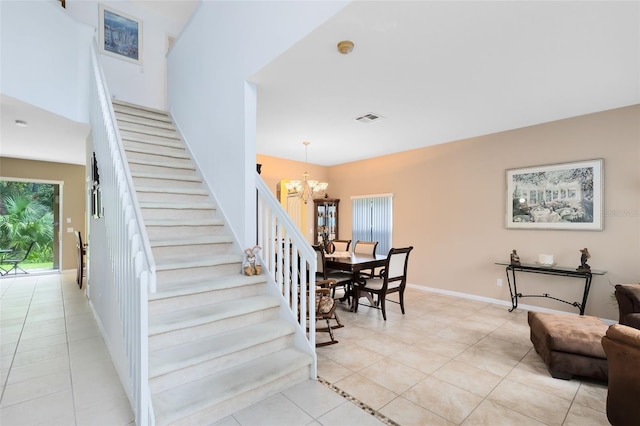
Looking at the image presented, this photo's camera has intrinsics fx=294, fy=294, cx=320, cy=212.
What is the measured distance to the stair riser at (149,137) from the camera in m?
4.05

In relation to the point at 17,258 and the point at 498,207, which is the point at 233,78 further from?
the point at 17,258

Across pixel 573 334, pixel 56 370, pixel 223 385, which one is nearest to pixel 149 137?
pixel 56 370

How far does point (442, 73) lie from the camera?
2.88m

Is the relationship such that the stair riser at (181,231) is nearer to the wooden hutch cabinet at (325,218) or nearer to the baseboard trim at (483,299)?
the wooden hutch cabinet at (325,218)

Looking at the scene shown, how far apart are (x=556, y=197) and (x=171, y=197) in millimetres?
5249

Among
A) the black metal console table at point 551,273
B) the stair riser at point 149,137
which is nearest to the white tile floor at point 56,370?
the stair riser at point 149,137

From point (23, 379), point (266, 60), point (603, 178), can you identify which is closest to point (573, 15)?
point (266, 60)

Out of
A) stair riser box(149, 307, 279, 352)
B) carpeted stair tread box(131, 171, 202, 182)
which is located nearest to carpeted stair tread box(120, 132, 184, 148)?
carpeted stair tread box(131, 171, 202, 182)

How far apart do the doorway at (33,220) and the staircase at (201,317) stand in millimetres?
5003

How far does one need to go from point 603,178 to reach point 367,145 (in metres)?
3.41

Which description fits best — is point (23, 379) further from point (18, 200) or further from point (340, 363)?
point (18, 200)

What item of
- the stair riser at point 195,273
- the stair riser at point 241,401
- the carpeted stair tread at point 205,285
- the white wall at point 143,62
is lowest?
the stair riser at point 241,401

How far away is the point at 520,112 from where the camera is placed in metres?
3.89

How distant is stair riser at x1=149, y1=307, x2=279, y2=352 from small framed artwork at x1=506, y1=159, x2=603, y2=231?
4.04 metres
